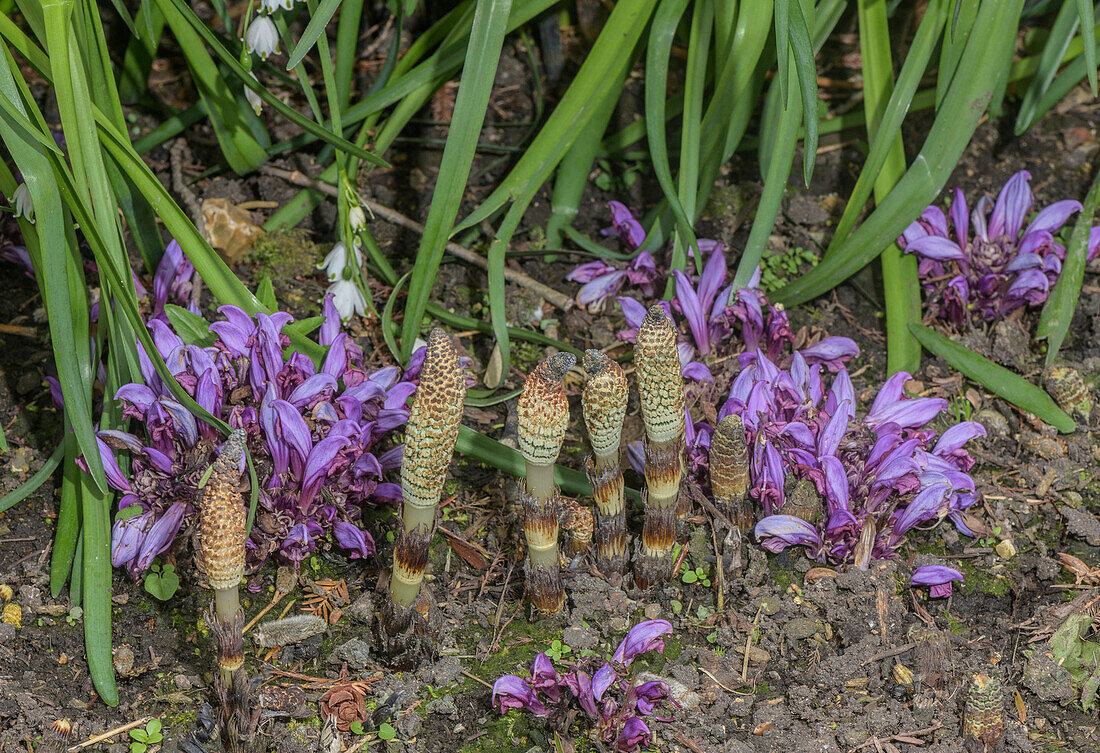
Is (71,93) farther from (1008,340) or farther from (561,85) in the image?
(1008,340)

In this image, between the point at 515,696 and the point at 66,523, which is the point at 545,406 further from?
the point at 66,523

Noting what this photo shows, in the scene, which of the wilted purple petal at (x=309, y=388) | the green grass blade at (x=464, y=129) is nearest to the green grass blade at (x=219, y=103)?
the green grass blade at (x=464, y=129)

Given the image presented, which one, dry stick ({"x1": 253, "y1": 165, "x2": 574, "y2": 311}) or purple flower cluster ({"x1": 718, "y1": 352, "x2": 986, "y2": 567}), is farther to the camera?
dry stick ({"x1": 253, "y1": 165, "x2": 574, "y2": 311})

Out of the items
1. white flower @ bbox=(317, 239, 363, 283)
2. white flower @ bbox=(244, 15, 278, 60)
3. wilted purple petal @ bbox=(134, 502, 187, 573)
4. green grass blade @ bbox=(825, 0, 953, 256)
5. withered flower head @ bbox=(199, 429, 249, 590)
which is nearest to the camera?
withered flower head @ bbox=(199, 429, 249, 590)

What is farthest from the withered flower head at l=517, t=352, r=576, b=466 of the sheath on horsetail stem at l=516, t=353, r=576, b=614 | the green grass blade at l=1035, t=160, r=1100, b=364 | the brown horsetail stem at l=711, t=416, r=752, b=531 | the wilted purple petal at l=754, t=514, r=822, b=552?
the green grass blade at l=1035, t=160, r=1100, b=364

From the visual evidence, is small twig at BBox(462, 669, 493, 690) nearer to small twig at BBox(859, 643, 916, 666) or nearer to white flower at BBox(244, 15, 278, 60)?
small twig at BBox(859, 643, 916, 666)

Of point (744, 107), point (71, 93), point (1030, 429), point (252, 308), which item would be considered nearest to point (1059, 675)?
point (1030, 429)

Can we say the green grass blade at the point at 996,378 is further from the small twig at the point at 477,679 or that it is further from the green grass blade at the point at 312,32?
the green grass blade at the point at 312,32
